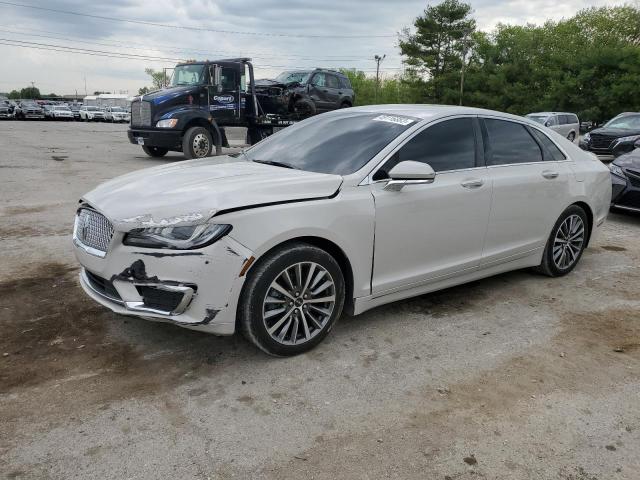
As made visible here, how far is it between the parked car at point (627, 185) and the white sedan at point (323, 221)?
3511 millimetres

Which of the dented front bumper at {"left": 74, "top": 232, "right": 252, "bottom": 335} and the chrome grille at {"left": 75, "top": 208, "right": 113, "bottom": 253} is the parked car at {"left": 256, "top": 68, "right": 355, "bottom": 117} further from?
the dented front bumper at {"left": 74, "top": 232, "right": 252, "bottom": 335}

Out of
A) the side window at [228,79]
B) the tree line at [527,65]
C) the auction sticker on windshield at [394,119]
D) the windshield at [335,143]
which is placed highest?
the tree line at [527,65]

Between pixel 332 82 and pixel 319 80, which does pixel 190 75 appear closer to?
pixel 319 80

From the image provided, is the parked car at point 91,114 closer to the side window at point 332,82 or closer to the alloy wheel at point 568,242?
the side window at point 332,82

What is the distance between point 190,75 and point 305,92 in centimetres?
426

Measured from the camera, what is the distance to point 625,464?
2.54m

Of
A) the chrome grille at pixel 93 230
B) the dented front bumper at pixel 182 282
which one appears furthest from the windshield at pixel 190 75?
the dented front bumper at pixel 182 282

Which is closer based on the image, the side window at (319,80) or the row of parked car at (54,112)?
the side window at (319,80)

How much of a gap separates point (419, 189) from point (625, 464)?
6.77 feet

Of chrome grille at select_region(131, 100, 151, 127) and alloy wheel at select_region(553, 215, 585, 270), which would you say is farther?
chrome grille at select_region(131, 100, 151, 127)

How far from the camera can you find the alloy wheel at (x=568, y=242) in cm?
512

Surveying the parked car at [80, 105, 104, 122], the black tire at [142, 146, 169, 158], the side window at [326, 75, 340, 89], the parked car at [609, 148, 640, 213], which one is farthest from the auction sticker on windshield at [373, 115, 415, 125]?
the parked car at [80, 105, 104, 122]

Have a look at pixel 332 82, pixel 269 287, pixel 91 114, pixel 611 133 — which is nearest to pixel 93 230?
pixel 269 287

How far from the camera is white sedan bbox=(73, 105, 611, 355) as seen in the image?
10.1 ft
